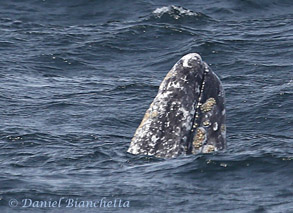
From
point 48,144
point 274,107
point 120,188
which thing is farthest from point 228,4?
point 120,188

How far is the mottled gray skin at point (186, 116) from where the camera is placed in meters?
15.6

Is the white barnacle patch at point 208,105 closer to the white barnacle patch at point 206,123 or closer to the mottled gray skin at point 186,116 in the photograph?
the mottled gray skin at point 186,116

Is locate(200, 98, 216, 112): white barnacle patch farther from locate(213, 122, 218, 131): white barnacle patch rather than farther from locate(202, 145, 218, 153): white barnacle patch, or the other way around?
locate(202, 145, 218, 153): white barnacle patch

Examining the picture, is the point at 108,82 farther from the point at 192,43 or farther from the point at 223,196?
the point at 223,196

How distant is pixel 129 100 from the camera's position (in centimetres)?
2305

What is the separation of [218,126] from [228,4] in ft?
66.3

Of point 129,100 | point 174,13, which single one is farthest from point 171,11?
point 129,100

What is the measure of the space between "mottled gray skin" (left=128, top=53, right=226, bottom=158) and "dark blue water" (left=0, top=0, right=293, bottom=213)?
28 centimetres

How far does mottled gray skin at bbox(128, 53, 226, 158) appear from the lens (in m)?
15.6

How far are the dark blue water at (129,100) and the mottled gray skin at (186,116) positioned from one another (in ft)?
0.93

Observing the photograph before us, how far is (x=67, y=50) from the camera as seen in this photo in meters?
29.0

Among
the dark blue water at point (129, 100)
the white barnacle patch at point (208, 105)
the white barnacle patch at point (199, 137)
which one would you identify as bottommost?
the dark blue water at point (129, 100)

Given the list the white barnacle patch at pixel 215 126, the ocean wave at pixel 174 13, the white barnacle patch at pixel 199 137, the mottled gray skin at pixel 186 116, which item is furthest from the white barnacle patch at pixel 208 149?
the ocean wave at pixel 174 13

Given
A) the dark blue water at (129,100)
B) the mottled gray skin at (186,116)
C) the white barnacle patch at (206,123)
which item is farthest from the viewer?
the white barnacle patch at (206,123)
